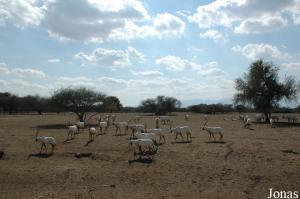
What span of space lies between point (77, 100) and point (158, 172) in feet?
122

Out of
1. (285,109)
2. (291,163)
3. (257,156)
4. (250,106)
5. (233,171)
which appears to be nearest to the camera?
(233,171)

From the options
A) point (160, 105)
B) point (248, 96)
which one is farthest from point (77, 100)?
point (160, 105)

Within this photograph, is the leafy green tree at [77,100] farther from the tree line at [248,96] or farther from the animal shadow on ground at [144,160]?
the animal shadow on ground at [144,160]

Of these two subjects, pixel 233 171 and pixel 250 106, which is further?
pixel 250 106

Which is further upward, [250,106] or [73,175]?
[250,106]

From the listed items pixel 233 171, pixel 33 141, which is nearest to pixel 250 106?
pixel 33 141

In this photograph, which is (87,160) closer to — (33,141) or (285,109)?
(33,141)

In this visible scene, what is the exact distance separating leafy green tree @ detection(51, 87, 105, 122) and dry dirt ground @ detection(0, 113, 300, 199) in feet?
95.0

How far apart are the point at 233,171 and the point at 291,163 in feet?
11.1

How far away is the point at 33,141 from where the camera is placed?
1109 inches

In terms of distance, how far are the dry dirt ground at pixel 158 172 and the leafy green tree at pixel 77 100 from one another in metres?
29.0

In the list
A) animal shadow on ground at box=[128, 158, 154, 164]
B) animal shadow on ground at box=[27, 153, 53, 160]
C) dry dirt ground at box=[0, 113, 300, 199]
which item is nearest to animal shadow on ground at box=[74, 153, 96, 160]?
dry dirt ground at box=[0, 113, 300, 199]

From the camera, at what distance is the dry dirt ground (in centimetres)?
1545

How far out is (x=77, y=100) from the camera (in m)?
53.8
